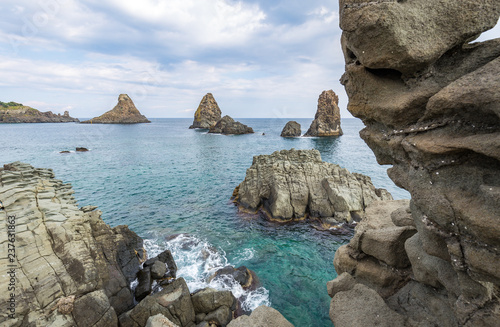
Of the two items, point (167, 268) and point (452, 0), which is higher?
point (452, 0)

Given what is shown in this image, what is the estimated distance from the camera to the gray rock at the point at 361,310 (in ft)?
26.8

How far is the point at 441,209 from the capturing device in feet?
19.0

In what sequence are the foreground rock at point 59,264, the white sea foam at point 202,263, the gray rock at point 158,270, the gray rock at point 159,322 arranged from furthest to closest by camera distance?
1. the gray rock at point 158,270
2. the white sea foam at point 202,263
3. the gray rock at point 159,322
4. the foreground rock at point 59,264

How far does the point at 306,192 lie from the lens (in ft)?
89.9

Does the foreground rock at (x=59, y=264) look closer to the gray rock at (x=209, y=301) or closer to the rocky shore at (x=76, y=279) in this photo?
the rocky shore at (x=76, y=279)

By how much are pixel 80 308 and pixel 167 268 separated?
25.0 feet

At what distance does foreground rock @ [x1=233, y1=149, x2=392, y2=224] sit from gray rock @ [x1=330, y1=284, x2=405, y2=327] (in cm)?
1622

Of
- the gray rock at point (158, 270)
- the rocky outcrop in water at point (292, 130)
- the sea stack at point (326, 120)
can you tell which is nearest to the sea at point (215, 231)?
the gray rock at point (158, 270)

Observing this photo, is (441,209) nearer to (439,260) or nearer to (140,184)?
(439,260)

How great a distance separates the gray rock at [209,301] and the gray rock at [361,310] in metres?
7.44

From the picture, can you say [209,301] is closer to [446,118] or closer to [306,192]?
Answer: [446,118]

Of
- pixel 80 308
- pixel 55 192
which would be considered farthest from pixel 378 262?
pixel 55 192

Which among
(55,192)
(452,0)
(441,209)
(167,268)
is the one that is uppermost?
(452,0)

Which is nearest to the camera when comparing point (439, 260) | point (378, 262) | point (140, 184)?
point (439, 260)
